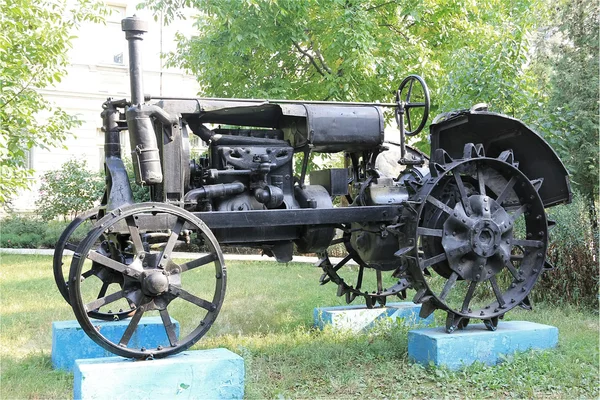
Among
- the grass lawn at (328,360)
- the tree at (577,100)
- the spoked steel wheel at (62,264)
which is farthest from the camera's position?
the tree at (577,100)


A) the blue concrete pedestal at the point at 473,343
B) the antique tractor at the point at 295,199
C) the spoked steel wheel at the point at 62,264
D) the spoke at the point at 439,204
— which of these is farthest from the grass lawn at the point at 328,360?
the spoke at the point at 439,204

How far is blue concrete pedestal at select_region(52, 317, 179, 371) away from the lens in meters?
5.53

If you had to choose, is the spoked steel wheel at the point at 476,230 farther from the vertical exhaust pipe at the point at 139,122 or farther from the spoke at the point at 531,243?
the vertical exhaust pipe at the point at 139,122

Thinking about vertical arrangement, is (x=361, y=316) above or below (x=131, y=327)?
below

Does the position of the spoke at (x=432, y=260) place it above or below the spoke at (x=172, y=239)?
below

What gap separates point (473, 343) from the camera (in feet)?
17.6

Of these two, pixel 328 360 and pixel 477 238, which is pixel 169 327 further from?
pixel 477 238

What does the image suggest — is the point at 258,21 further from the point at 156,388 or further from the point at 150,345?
the point at 156,388

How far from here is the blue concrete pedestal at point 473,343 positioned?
5.25 metres

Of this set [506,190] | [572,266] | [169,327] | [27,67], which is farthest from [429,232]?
[27,67]

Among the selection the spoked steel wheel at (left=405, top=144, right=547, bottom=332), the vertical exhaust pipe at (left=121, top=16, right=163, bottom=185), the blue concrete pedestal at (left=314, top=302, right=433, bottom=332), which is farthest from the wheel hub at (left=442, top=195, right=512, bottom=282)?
the vertical exhaust pipe at (left=121, top=16, right=163, bottom=185)

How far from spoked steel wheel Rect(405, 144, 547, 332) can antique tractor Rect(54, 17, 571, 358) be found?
1 cm

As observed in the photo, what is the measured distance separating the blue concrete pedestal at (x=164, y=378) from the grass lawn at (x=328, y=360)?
349 millimetres

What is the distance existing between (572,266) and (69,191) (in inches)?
543
